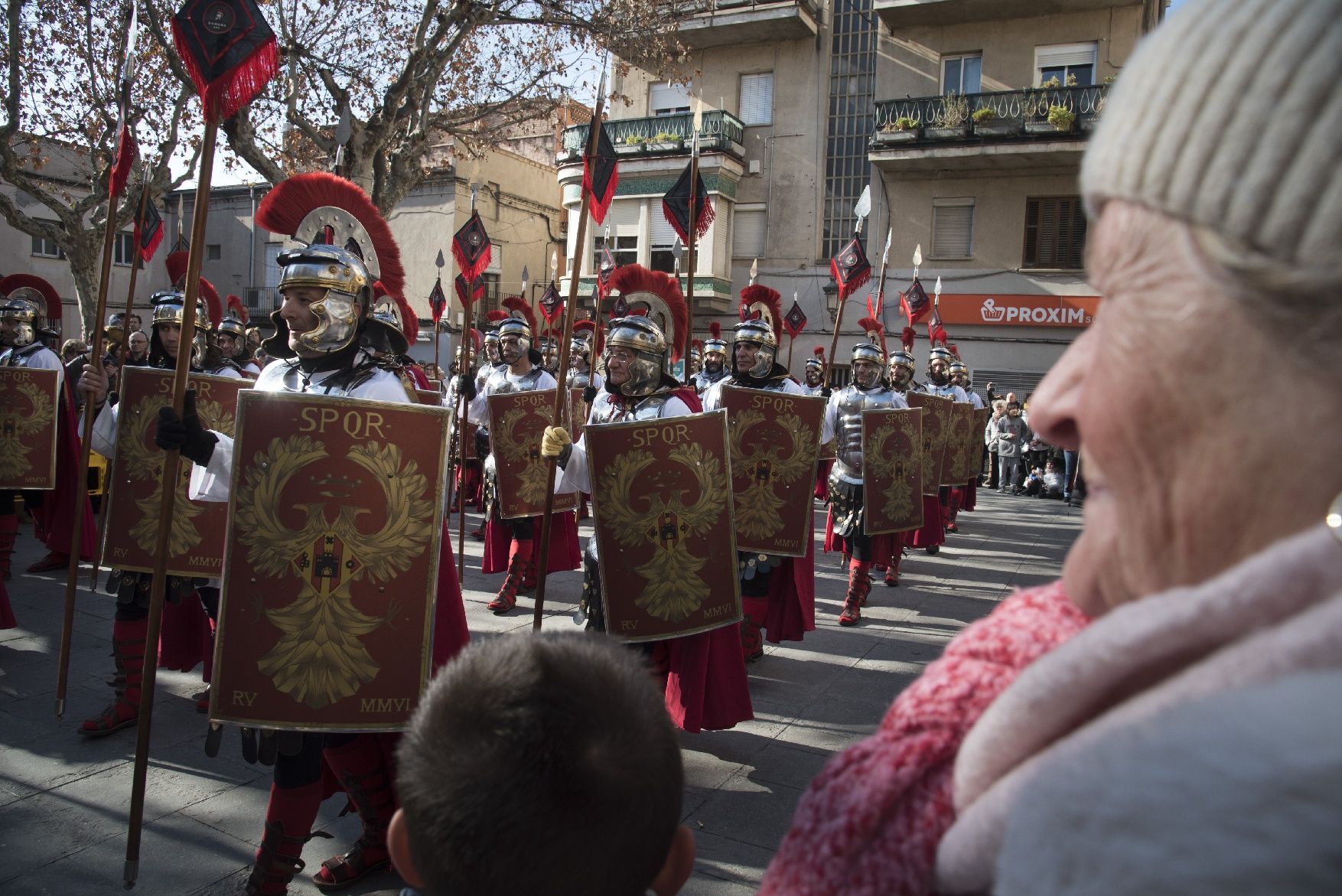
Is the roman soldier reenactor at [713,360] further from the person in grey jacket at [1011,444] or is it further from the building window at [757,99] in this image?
the building window at [757,99]

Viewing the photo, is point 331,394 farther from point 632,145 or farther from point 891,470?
point 632,145

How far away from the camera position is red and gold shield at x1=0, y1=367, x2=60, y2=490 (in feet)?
19.9

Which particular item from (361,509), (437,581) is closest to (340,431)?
(361,509)

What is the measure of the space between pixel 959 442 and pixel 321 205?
311 inches

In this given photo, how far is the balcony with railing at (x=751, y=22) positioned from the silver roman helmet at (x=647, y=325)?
1764cm

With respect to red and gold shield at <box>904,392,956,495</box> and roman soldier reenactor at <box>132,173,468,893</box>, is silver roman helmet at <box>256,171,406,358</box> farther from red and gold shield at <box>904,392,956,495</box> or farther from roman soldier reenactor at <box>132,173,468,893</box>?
red and gold shield at <box>904,392,956,495</box>

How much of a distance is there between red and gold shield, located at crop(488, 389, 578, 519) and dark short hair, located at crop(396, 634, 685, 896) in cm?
578

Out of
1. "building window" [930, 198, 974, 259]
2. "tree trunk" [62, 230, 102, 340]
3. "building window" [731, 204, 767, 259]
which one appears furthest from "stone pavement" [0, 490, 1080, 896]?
"building window" [731, 204, 767, 259]

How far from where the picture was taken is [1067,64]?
20.4m

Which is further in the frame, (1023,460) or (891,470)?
(1023,460)

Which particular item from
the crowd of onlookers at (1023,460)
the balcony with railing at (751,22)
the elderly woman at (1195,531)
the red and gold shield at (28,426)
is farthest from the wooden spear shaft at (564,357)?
the balcony with railing at (751,22)

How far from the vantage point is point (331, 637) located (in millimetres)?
2760

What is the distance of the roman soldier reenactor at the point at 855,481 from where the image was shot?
713cm

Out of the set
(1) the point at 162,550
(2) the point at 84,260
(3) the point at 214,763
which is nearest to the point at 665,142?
(2) the point at 84,260
